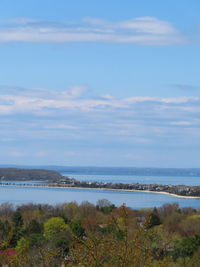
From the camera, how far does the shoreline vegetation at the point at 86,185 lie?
104250mm

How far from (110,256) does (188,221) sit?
1181 inches

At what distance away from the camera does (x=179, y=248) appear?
2316 centimetres

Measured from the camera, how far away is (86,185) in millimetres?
122750

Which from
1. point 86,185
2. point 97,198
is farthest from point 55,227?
point 86,185

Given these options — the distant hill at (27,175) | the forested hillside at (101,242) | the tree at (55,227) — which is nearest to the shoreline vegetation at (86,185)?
the distant hill at (27,175)

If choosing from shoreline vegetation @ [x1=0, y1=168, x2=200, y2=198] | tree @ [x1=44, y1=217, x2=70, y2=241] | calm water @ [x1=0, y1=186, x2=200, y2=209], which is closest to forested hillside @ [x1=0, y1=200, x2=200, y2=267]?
tree @ [x1=44, y1=217, x2=70, y2=241]

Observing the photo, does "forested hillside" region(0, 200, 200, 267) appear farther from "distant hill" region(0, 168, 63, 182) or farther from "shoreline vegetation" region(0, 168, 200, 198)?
"distant hill" region(0, 168, 63, 182)

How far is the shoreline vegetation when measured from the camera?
104250 millimetres

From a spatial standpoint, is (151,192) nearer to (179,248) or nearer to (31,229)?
(31,229)

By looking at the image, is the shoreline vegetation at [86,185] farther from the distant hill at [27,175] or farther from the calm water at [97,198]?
the calm water at [97,198]

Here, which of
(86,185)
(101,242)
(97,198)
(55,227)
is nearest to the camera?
(101,242)

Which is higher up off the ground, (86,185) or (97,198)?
(86,185)

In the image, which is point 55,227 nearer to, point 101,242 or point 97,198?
point 101,242

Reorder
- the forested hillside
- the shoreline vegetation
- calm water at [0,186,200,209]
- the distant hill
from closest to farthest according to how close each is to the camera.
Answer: the forested hillside < calm water at [0,186,200,209] < the shoreline vegetation < the distant hill
